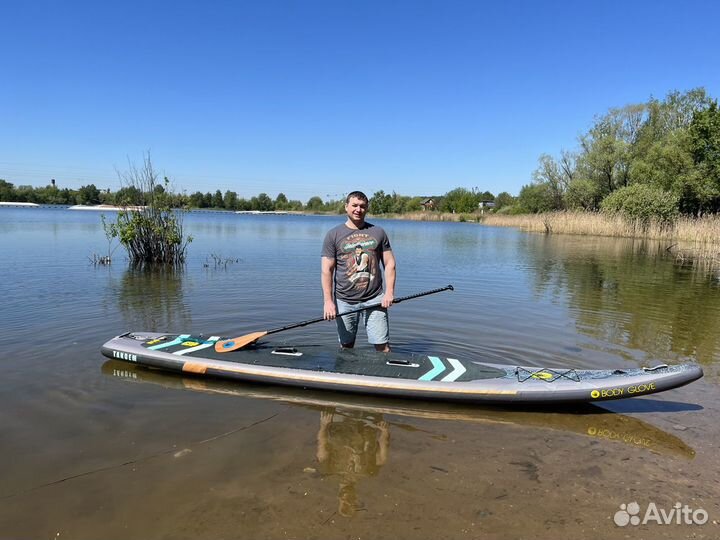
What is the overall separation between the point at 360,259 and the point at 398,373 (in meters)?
1.24

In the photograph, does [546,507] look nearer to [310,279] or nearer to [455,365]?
[455,365]

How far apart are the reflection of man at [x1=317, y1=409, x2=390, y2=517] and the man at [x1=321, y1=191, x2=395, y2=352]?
1.09 m

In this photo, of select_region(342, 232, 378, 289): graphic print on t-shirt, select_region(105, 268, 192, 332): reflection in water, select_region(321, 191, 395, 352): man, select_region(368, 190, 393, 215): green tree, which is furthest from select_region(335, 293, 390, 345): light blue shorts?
select_region(368, 190, 393, 215): green tree

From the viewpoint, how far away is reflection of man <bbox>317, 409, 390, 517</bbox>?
339 cm

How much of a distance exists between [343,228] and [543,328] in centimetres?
485

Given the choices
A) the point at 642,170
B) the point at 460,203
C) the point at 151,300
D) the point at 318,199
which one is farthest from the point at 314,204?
the point at 151,300

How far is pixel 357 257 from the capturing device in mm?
5008

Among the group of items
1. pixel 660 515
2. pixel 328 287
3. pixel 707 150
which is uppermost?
pixel 707 150

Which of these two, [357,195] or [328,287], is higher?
[357,195]

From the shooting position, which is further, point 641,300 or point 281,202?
point 281,202

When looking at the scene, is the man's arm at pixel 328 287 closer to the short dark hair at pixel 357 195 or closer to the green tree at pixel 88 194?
the short dark hair at pixel 357 195

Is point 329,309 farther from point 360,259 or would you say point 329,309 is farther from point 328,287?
point 360,259

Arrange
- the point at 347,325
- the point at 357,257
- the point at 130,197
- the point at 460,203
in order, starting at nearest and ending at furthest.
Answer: the point at 357,257
the point at 347,325
the point at 130,197
the point at 460,203

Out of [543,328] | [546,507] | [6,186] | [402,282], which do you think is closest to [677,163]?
[402,282]
